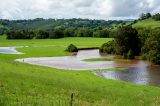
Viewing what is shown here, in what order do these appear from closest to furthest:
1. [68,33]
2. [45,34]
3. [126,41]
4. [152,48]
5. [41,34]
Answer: [152,48], [126,41], [41,34], [45,34], [68,33]

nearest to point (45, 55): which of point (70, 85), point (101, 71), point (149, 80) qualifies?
point (101, 71)

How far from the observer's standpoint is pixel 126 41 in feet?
316

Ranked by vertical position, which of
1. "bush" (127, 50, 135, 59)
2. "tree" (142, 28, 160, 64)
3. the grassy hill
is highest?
the grassy hill

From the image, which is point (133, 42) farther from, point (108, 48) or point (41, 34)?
point (41, 34)

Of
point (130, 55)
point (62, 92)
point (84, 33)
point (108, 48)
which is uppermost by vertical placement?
point (84, 33)

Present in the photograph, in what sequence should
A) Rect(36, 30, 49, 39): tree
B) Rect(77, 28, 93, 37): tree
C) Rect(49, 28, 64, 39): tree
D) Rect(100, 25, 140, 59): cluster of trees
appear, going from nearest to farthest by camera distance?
Rect(100, 25, 140, 59): cluster of trees
Rect(49, 28, 64, 39): tree
Rect(36, 30, 49, 39): tree
Rect(77, 28, 93, 37): tree

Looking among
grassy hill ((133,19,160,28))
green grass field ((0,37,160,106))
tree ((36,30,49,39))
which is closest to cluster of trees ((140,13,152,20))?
grassy hill ((133,19,160,28))

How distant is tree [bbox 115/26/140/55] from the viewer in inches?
3797

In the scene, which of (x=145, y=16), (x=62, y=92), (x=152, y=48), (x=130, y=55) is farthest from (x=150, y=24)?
(x=62, y=92)

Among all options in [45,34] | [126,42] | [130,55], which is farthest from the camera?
[45,34]

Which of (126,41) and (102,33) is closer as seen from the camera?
(126,41)

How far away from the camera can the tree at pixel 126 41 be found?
96.4 metres

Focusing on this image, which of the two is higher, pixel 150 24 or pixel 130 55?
pixel 150 24

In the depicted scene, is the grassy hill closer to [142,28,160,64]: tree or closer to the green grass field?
[142,28,160,64]: tree
